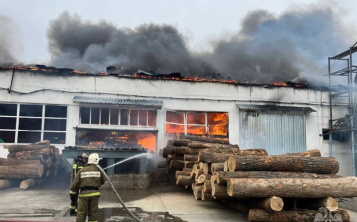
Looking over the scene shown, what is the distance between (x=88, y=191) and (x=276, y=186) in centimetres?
408

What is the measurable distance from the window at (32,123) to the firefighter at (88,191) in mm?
9032

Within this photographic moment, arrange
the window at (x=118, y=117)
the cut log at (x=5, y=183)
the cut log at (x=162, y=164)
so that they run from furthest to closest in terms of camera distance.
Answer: the window at (x=118, y=117), the cut log at (x=162, y=164), the cut log at (x=5, y=183)

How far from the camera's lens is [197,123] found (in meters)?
16.0

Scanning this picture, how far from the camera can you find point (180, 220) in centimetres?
688

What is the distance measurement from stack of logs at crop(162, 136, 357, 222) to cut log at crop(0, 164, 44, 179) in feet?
22.1

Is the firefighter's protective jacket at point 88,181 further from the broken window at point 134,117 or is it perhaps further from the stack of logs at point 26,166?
the broken window at point 134,117

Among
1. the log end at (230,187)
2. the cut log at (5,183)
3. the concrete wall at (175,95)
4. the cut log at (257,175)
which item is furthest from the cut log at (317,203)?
the cut log at (5,183)

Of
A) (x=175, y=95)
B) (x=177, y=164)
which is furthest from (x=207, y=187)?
(x=175, y=95)

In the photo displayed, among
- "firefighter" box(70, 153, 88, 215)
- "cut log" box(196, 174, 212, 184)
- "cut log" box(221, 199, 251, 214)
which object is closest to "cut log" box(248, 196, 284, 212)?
"cut log" box(221, 199, 251, 214)

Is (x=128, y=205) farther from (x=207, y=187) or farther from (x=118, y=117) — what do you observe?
(x=118, y=117)

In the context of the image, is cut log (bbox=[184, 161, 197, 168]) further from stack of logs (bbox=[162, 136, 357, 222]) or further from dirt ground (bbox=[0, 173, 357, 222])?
stack of logs (bbox=[162, 136, 357, 222])

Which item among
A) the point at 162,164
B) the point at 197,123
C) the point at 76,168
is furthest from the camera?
the point at 197,123

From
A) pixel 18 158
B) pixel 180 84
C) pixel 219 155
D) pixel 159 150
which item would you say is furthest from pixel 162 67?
pixel 219 155

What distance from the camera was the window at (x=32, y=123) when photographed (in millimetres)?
14125
